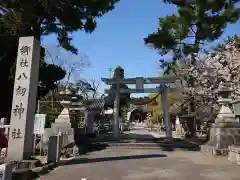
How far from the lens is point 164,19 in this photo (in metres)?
20.1

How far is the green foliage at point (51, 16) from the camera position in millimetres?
15625

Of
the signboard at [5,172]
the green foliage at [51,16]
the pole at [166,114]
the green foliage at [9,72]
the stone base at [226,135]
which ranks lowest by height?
the signboard at [5,172]

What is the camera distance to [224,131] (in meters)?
13.1

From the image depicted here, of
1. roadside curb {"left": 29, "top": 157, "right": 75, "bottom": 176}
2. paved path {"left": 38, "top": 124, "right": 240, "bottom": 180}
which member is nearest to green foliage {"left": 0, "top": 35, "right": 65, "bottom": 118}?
roadside curb {"left": 29, "top": 157, "right": 75, "bottom": 176}

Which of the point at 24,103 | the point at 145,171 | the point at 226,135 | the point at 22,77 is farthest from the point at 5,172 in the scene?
the point at 226,135

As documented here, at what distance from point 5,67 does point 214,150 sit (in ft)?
45.8

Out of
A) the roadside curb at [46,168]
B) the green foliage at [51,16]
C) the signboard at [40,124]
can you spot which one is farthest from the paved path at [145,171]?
the green foliage at [51,16]

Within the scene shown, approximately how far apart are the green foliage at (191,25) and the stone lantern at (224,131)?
6697 mm

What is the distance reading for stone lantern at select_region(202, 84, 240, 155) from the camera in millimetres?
12781

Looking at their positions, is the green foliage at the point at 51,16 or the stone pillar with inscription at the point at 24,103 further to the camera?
the green foliage at the point at 51,16

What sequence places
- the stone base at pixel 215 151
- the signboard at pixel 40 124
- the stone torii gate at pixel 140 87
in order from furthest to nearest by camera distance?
1. the stone torii gate at pixel 140 87
2. the stone base at pixel 215 151
3. the signboard at pixel 40 124

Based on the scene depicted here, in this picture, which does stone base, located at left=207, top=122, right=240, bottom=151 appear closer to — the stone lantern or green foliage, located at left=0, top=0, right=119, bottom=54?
the stone lantern

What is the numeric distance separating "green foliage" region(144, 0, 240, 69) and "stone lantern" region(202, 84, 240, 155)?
22.0ft

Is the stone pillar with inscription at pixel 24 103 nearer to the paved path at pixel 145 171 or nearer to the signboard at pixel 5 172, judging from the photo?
the paved path at pixel 145 171
